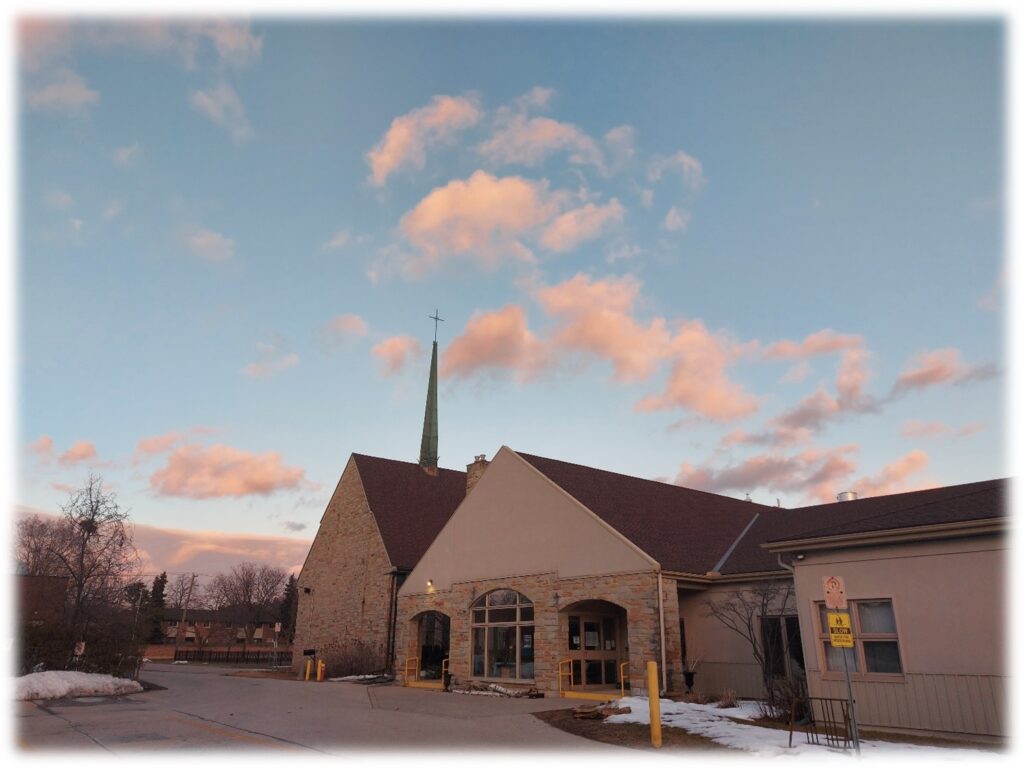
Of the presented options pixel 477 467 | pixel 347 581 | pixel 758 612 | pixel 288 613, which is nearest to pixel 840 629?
pixel 758 612

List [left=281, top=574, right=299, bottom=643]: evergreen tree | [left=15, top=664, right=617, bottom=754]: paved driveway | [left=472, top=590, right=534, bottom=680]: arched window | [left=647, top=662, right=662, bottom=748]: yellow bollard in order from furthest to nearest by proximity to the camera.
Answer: [left=281, top=574, right=299, bottom=643]: evergreen tree → [left=472, top=590, right=534, bottom=680]: arched window → [left=647, top=662, right=662, bottom=748]: yellow bollard → [left=15, top=664, right=617, bottom=754]: paved driveway

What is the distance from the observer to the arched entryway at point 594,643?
19219mm

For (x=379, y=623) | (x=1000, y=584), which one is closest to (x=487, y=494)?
(x=379, y=623)

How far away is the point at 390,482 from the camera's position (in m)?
33.0

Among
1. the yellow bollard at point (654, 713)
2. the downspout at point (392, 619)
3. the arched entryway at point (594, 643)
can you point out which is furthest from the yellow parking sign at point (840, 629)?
the downspout at point (392, 619)

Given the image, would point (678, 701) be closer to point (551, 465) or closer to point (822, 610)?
point (822, 610)

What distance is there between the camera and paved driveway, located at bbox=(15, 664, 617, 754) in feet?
33.7

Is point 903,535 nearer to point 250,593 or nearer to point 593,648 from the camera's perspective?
point 593,648

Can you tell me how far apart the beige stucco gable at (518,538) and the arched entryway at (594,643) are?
1360 millimetres

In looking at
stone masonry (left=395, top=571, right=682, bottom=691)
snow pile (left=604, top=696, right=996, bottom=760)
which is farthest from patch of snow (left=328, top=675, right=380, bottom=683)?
snow pile (left=604, top=696, right=996, bottom=760)

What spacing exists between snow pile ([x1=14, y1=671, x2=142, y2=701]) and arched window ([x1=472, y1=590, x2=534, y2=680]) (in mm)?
10376

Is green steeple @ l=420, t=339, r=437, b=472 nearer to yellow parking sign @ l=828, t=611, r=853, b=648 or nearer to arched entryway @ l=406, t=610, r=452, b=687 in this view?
arched entryway @ l=406, t=610, r=452, b=687

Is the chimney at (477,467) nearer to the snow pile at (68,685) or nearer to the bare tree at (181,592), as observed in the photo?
the snow pile at (68,685)

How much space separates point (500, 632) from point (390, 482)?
13354 mm
